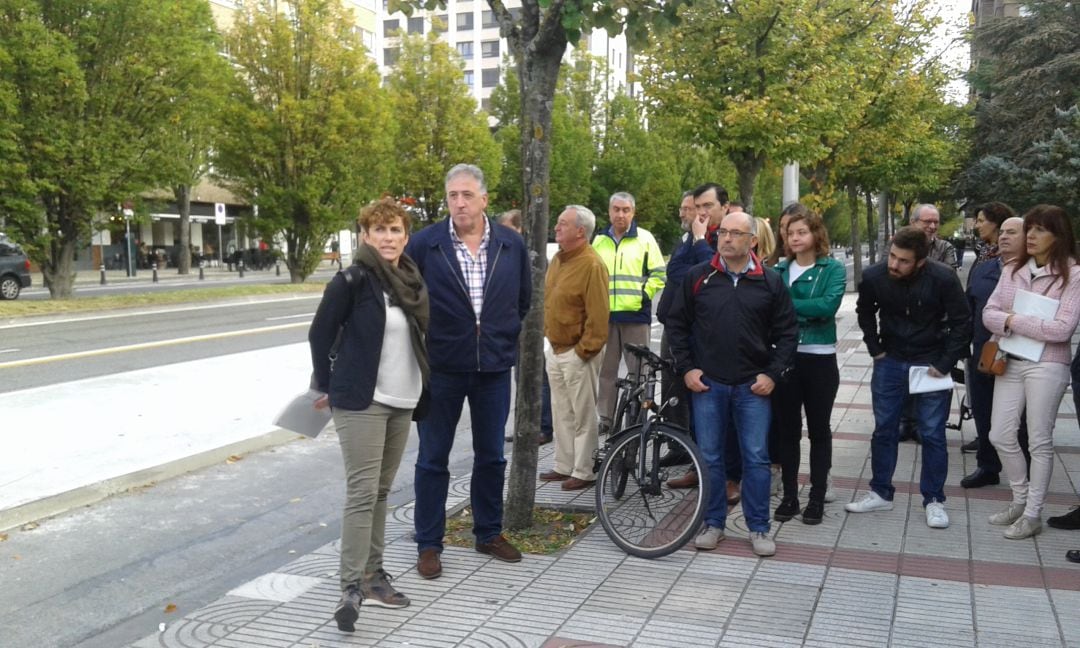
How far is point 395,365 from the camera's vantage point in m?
4.52

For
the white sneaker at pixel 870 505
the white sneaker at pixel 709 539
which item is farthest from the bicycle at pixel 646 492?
the white sneaker at pixel 870 505

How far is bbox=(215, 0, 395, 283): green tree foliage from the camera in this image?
30156 mm

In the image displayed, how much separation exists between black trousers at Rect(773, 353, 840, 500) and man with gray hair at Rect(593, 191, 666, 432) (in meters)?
1.65

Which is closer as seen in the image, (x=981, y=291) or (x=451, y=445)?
(x=451, y=445)

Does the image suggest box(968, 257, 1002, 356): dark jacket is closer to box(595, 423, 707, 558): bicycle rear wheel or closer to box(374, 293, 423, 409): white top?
box(595, 423, 707, 558): bicycle rear wheel

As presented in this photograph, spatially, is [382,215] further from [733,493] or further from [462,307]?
[733,493]

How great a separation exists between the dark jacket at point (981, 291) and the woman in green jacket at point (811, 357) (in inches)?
60.2

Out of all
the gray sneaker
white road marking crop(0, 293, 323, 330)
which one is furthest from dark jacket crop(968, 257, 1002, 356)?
white road marking crop(0, 293, 323, 330)

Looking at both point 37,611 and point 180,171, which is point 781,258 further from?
point 180,171

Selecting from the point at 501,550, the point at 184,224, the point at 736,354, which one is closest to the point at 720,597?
the point at 501,550

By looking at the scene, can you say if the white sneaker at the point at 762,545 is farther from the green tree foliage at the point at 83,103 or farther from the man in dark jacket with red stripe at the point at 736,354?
the green tree foliage at the point at 83,103

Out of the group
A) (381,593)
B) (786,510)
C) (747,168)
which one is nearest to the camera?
(381,593)

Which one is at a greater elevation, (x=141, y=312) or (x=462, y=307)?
(x=462, y=307)

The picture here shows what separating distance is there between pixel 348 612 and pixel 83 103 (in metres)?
21.6
